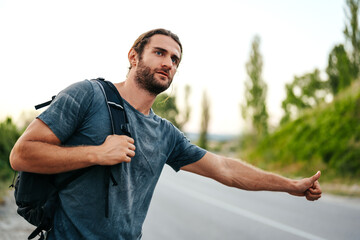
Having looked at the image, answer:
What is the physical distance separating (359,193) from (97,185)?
32.6 ft

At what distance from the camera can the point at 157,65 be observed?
5.93 feet

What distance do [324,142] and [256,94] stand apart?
10469mm

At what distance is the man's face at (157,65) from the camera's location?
1.77 m

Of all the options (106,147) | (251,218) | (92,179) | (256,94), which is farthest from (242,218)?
(256,94)

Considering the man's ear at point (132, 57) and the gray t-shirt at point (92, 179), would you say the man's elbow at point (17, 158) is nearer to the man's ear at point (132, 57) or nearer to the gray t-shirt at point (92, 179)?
the gray t-shirt at point (92, 179)

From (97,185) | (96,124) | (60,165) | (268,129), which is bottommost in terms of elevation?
(268,129)

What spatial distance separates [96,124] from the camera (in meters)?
1.48

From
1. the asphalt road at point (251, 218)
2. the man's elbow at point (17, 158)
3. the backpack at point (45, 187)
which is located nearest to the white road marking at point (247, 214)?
the asphalt road at point (251, 218)

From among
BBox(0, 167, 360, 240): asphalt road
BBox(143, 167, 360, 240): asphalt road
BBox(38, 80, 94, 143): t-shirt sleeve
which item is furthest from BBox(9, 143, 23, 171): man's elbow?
BBox(143, 167, 360, 240): asphalt road

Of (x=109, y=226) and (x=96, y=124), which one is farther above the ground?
(x=96, y=124)

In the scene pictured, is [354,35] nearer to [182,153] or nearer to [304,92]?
[182,153]

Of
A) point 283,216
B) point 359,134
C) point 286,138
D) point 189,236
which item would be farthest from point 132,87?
point 286,138

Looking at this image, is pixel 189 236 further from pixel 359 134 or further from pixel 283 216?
pixel 359 134

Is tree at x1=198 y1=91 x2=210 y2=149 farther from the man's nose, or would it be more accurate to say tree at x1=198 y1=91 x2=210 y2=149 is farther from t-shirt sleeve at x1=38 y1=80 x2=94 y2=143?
t-shirt sleeve at x1=38 y1=80 x2=94 y2=143
